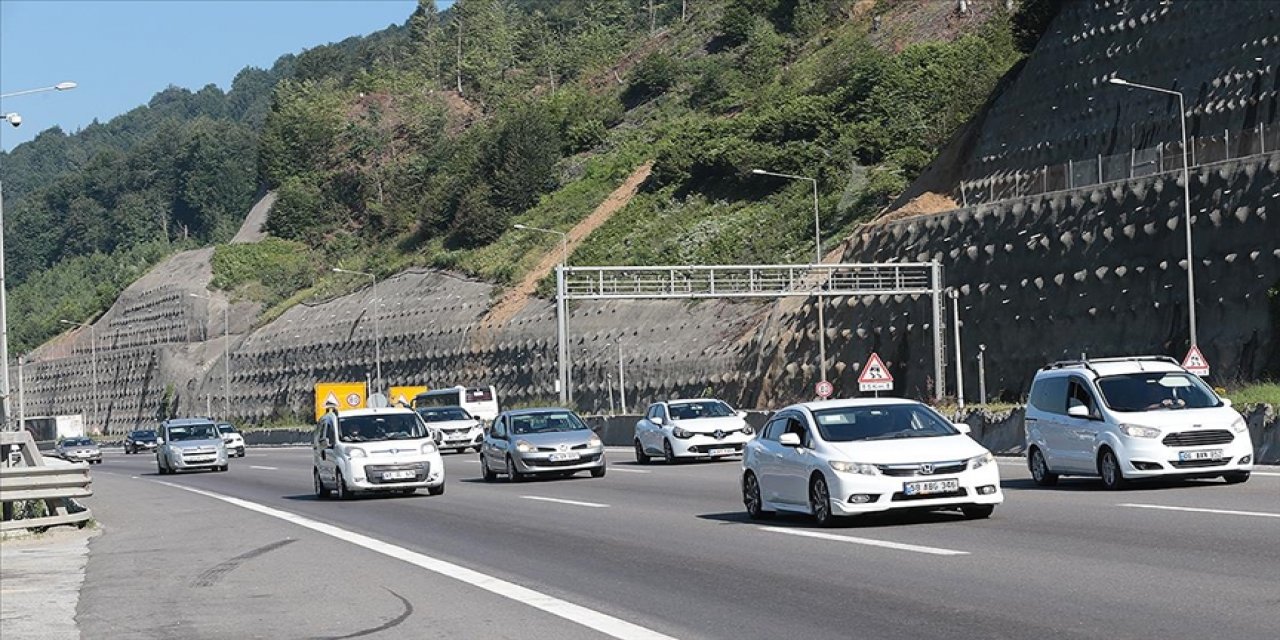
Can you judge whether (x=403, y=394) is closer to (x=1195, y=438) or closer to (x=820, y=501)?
(x=1195, y=438)

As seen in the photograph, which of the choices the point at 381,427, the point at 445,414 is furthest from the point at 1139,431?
the point at 445,414

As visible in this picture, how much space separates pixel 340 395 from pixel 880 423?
238ft

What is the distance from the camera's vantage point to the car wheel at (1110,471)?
23.5 meters

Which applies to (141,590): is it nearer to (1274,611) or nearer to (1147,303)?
(1274,611)

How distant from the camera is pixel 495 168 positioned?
129250 millimetres

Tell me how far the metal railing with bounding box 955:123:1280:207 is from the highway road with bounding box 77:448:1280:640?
96.4 ft

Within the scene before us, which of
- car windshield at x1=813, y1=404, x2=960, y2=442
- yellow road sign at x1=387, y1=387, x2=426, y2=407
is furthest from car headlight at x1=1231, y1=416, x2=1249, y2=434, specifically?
yellow road sign at x1=387, y1=387, x2=426, y2=407

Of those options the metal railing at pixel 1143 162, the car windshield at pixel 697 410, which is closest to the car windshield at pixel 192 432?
the car windshield at pixel 697 410

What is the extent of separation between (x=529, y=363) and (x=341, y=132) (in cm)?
7409

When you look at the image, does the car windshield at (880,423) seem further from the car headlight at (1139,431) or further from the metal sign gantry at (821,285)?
the metal sign gantry at (821,285)

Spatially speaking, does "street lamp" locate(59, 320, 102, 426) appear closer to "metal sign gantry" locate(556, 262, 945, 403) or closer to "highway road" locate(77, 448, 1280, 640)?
"metal sign gantry" locate(556, 262, 945, 403)

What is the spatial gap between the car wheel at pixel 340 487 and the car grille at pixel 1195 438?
576 inches

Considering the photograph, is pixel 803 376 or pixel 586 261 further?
pixel 586 261

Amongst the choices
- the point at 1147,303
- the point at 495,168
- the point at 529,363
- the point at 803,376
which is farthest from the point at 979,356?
the point at 495,168
